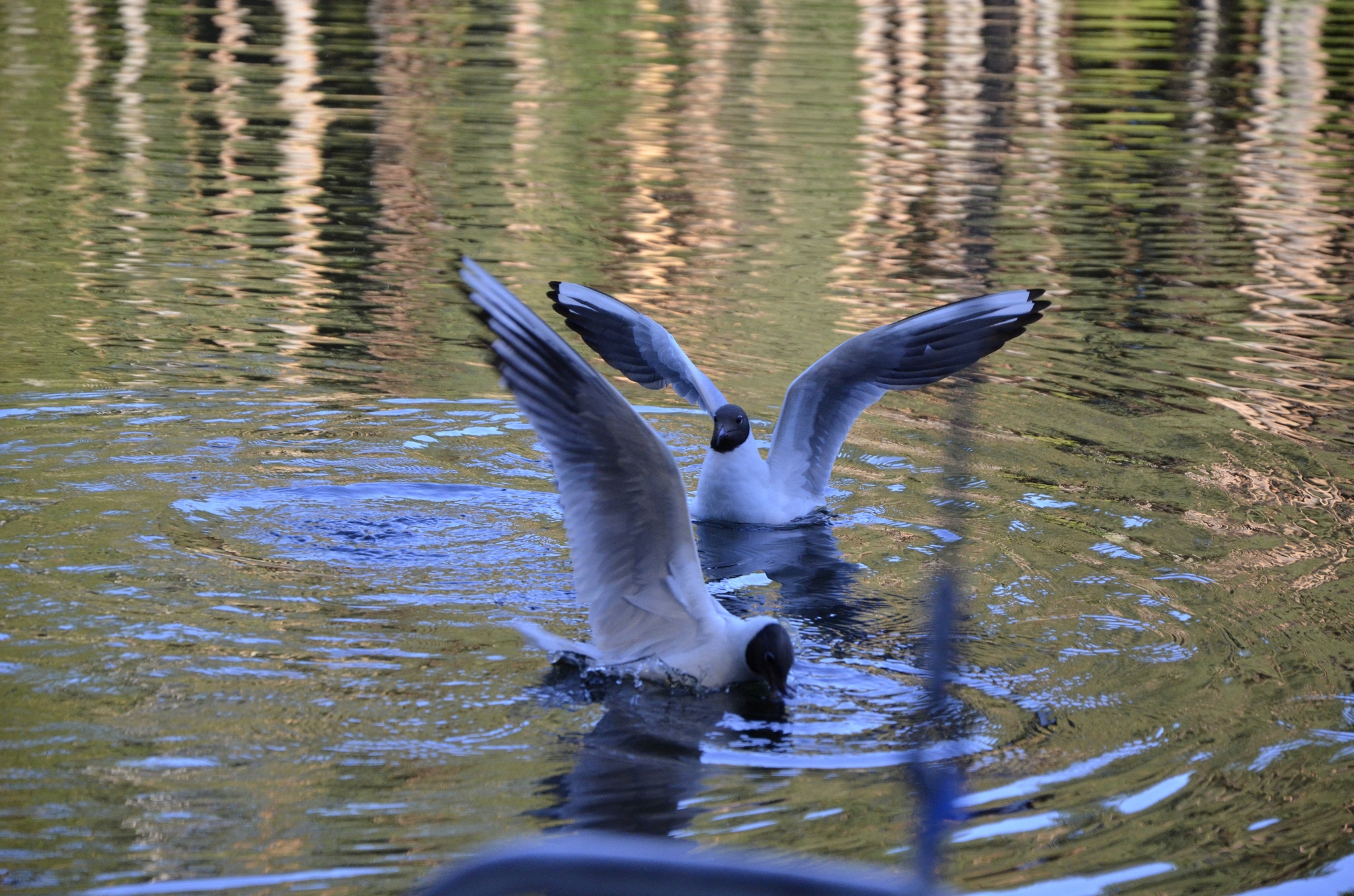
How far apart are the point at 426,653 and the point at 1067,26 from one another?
27.6m

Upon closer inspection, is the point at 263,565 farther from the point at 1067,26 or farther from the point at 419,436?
the point at 1067,26

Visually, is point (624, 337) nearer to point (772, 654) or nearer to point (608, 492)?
point (608, 492)

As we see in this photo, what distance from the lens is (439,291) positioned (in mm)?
11031

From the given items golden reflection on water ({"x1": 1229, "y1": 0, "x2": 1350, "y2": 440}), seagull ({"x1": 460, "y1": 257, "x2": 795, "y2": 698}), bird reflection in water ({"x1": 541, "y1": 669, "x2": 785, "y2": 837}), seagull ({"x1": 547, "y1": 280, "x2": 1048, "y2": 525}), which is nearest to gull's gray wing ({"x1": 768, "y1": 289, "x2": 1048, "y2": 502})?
seagull ({"x1": 547, "y1": 280, "x2": 1048, "y2": 525})

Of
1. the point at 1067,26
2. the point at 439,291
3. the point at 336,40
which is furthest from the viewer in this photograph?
the point at 1067,26

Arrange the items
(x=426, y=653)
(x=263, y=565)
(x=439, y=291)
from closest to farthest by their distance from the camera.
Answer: (x=426, y=653) < (x=263, y=565) < (x=439, y=291)

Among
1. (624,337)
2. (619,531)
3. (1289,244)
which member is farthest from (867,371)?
(1289,244)

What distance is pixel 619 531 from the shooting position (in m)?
5.32

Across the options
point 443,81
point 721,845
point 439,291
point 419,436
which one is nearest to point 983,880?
point 721,845

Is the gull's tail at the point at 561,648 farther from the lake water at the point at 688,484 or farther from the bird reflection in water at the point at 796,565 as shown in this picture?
the bird reflection in water at the point at 796,565

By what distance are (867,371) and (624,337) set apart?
1.23 metres

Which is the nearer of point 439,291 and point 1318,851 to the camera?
point 1318,851

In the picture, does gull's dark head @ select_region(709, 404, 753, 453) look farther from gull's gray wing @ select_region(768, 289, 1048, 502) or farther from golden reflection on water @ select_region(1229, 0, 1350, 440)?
golden reflection on water @ select_region(1229, 0, 1350, 440)

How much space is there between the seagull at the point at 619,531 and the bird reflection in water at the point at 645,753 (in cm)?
8
